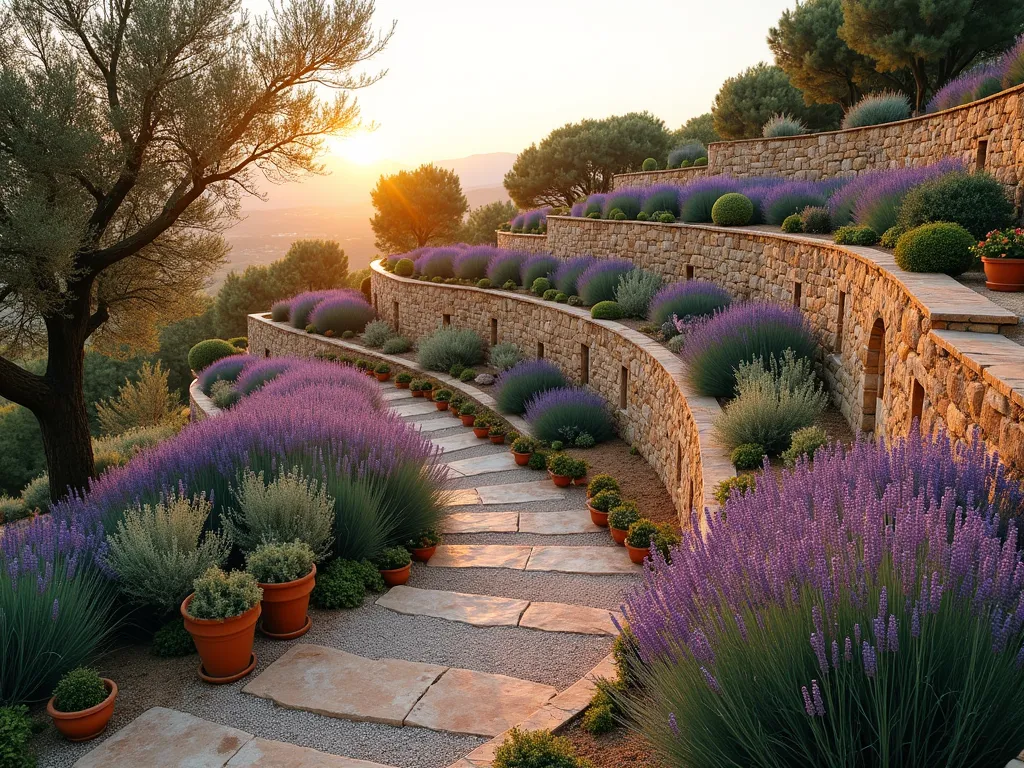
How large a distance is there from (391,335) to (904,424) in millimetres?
14043

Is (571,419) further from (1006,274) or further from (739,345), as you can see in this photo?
(1006,274)

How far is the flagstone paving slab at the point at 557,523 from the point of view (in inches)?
273

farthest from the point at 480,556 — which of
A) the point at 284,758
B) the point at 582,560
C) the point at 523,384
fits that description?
the point at 523,384

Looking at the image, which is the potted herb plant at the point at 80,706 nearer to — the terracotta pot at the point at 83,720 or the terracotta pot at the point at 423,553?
the terracotta pot at the point at 83,720

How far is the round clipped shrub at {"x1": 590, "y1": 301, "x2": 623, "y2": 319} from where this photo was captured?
427 inches

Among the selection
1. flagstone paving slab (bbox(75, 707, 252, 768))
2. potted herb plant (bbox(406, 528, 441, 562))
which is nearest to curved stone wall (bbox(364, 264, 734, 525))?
potted herb plant (bbox(406, 528, 441, 562))

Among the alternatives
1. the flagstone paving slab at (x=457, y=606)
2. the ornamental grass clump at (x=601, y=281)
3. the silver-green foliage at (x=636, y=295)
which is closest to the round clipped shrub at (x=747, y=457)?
the flagstone paving slab at (x=457, y=606)

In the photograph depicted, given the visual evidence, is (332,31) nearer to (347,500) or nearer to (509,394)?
(509,394)

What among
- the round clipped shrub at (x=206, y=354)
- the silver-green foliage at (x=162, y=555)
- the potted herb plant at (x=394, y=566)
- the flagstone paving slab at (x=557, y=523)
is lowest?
the round clipped shrub at (x=206, y=354)

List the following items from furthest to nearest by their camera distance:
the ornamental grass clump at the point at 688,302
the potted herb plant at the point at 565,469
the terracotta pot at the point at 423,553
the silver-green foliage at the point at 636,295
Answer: the silver-green foliage at the point at 636,295, the ornamental grass clump at the point at 688,302, the potted herb plant at the point at 565,469, the terracotta pot at the point at 423,553

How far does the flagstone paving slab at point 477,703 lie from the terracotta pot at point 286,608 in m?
1.05

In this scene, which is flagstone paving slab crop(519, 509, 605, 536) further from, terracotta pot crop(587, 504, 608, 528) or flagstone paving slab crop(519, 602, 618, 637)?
flagstone paving slab crop(519, 602, 618, 637)

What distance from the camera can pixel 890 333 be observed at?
5242mm

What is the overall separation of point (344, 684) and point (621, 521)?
10.0 ft
